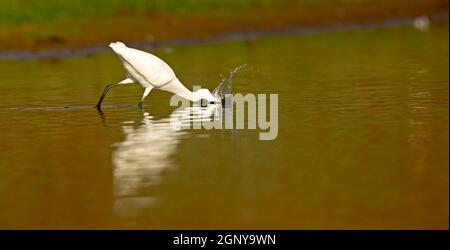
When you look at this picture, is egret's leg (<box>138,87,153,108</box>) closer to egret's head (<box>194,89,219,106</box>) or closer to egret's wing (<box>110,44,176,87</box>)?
egret's wing (<box>110,44,176,87</box>)

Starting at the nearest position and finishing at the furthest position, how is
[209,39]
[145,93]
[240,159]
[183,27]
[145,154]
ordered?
[240,159] < [145,154] < [145,93] < [209,39] < [183,27]

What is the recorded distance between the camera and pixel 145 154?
507 inches

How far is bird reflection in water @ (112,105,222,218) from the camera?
1061cm

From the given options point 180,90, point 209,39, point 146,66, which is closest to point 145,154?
point 146,66

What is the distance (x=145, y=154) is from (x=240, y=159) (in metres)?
1.15

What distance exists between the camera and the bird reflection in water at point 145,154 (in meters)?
10.6

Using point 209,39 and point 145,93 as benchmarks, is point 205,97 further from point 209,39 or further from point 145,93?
point 209,39

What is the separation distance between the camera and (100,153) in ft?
43.4

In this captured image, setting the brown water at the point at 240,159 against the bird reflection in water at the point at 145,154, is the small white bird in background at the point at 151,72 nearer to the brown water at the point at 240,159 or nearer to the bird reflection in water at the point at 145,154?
the bird reflection in water at the point at 145,154

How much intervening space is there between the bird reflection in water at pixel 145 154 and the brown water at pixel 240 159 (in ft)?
0.07

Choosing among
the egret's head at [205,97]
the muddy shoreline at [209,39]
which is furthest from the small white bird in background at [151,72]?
the muddy shoreline at [209,39]

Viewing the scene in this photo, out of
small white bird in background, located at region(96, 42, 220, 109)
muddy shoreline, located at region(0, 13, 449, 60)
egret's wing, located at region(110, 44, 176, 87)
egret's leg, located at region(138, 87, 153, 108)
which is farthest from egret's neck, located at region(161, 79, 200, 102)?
muddy shoreline, located at region(0, 13, 449, 60)

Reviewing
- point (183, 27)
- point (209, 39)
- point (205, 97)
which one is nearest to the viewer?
point (205, 97)

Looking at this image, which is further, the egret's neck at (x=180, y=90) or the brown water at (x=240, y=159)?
the egret's neck at (x=180, y=90)
